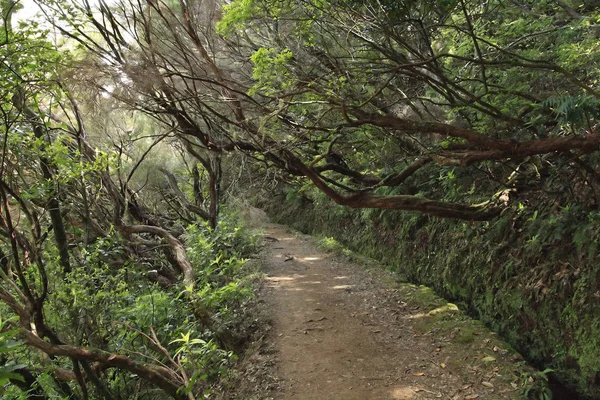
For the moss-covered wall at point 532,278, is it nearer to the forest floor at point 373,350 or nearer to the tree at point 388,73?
the forest floor at point 373,350

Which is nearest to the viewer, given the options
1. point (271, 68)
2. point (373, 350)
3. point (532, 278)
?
point (271, 68)

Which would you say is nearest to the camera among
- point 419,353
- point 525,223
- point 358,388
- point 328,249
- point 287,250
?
point 358,388

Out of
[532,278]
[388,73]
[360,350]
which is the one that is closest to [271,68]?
[388,73]

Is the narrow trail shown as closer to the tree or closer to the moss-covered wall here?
the moss-covered wall

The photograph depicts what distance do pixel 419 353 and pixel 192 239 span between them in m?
6.48

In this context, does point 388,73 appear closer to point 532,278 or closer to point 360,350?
point 532,278

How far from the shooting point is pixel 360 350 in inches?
233

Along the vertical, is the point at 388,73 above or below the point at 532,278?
above

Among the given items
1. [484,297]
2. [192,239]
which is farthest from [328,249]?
[484,297]

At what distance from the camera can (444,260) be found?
26.2ft

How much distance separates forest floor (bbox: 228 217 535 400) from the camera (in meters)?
4.86

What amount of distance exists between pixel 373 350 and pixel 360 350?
0.20 meters

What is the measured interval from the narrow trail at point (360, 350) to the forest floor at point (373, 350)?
0.04 feet

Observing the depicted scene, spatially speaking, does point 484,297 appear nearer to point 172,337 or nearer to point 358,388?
point 358,388
